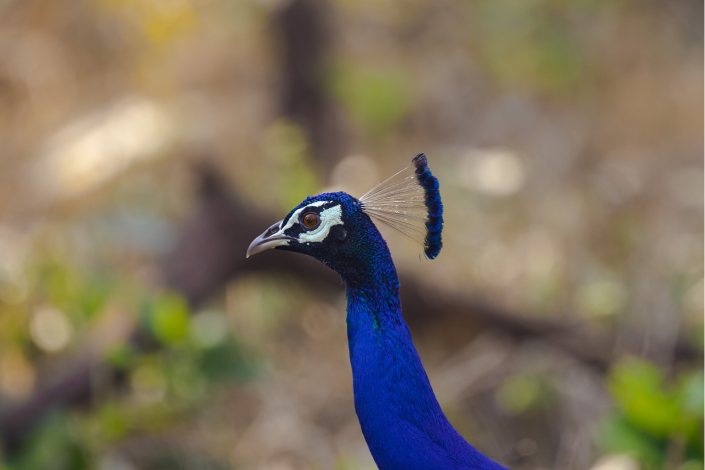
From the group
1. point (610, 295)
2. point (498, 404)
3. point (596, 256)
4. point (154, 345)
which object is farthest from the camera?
point (596, 256)

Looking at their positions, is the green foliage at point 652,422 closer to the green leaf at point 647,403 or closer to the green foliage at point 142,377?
the green leaf at point 647,403

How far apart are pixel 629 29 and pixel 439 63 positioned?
96 centimetres

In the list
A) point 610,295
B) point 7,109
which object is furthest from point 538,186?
point 7,109

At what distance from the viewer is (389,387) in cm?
172

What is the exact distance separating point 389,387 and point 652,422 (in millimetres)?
1046

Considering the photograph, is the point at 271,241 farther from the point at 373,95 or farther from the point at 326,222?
the point at 373,95

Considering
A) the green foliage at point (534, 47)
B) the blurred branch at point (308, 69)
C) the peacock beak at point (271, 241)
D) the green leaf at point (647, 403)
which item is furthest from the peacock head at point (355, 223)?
the green foliage at point (534, 47)

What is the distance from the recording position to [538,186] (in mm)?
4742

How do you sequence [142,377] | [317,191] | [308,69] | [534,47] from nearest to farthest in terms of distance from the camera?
[142,377], [317,191], [308,69], [534,47]

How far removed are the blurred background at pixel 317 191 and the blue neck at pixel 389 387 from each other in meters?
0.90

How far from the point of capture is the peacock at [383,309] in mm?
1717

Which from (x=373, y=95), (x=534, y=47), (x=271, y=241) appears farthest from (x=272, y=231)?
(x=534, y=47)

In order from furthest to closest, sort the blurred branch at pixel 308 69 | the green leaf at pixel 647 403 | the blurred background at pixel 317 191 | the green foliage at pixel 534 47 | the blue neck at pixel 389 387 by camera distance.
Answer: the green foliage at pixel 534 47
the blurred branch at pixel 308 69
the blurred background at pixel 317 191
the green leaf at pixel 647 403
the blue neck at pixel 389 387

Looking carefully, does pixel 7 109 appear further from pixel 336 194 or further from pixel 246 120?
pixel 336 194
